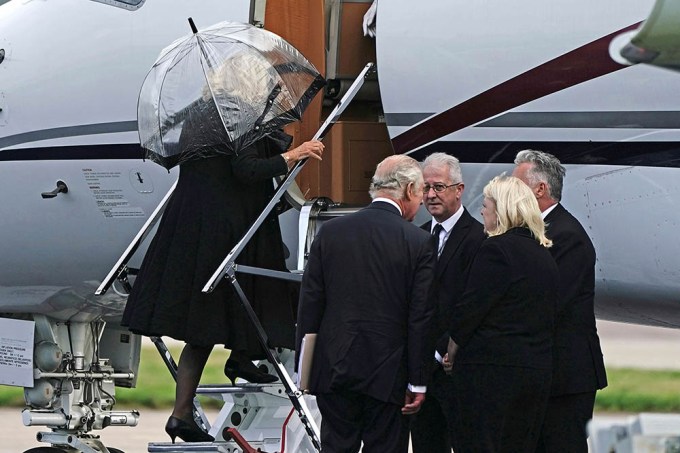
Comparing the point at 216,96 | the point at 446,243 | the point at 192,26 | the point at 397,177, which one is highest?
the point at 192,26

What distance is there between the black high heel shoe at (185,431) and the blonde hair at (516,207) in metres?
2.23

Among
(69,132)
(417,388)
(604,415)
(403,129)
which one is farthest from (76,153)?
(604,415)

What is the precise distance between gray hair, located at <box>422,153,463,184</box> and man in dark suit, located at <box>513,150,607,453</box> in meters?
0.28

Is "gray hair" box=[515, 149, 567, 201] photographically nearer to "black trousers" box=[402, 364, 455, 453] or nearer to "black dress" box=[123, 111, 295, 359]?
"black trousers" box=[402, 364, 455, 453]

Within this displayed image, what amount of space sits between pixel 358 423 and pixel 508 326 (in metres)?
0.82

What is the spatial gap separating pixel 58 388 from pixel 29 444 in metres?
6.04

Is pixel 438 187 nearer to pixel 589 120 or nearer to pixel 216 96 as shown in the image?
pixel 589 120

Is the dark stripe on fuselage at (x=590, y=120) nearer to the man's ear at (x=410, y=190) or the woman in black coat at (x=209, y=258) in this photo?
the man's ear at (x=410, y=190)

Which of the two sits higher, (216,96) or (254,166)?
(216,96)

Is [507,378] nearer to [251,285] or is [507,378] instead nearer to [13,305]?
[251,285]

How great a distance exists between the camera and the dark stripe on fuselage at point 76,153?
8.28 meters

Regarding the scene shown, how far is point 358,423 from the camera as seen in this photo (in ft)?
21.6

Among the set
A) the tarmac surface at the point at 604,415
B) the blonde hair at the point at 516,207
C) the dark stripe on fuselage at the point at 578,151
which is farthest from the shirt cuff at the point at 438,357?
the tarmac surface at the point at 604,415

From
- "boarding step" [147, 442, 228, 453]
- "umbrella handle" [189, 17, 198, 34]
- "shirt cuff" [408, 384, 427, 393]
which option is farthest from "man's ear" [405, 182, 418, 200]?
"boarding step" [147, 442, 228, 453]
